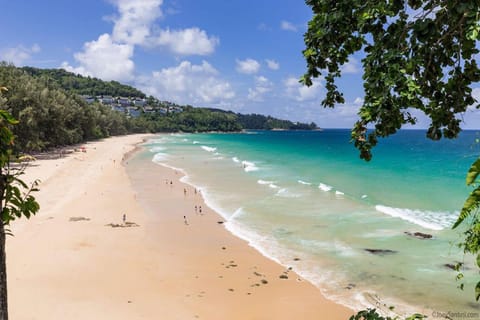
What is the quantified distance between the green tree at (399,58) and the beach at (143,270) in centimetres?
946

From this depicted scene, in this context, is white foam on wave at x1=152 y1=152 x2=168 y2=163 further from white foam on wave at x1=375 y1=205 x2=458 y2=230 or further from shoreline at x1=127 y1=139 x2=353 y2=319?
white foam on wave at x1=375 y1=205 x2=458 y2=230

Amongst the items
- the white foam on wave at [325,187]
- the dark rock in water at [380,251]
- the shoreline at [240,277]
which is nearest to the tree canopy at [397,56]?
the shoreline at [240,277]

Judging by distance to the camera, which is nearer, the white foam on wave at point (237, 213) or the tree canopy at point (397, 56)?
the tree canopy at point (397, 56)

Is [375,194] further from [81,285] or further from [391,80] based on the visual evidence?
[391,80]

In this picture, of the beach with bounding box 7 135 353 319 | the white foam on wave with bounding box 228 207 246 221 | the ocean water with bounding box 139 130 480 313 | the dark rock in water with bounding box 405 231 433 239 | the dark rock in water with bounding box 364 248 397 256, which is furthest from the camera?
the white foam on wave with bounding box 228 207 246 221

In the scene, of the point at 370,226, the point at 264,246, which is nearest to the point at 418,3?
the point at 264,246

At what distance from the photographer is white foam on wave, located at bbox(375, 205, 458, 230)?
24.0 meters

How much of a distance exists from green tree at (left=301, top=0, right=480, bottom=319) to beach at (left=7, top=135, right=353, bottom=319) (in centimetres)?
946

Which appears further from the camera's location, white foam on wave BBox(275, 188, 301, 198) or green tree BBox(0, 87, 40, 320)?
white foam on wave BBox(275, 188, 301, 198)

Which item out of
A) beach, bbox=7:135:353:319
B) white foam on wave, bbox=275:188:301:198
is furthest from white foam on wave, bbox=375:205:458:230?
beach, bbox=7:135:353:319

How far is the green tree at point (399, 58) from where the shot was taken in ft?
11.8

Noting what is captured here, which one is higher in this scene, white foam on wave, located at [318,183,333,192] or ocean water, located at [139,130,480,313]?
white foam on wave, located at [318,183,333,192]

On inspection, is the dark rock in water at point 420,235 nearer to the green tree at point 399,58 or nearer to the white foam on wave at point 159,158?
the green tree at point 399,58

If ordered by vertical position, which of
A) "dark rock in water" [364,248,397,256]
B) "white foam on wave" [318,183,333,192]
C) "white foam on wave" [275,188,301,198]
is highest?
"white foam on wave" [318,183,333,192]
